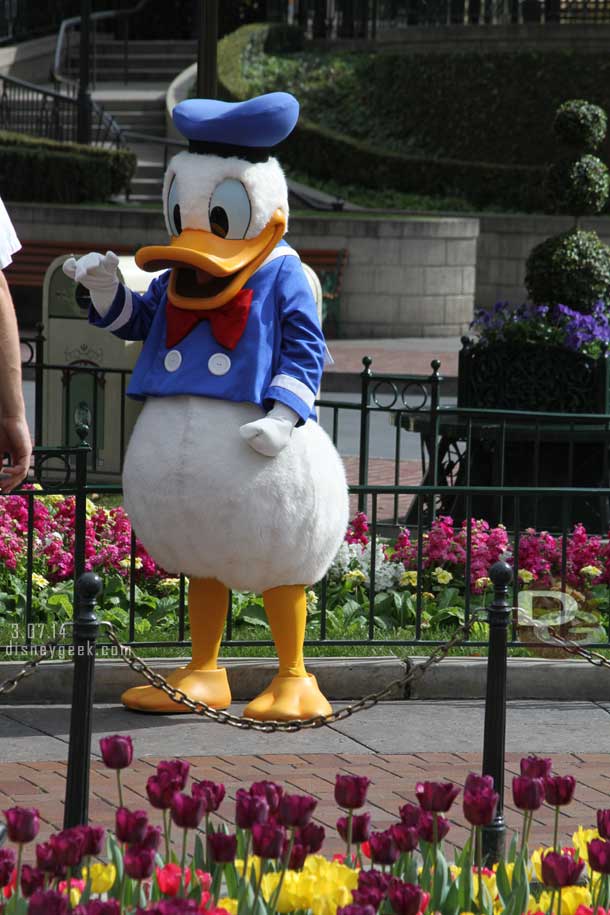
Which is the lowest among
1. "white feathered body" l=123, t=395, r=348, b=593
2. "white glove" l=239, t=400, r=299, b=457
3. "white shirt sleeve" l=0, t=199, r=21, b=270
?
"white feathered body" l=123, t=395, r=348, b=593

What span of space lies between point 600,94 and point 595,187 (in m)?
16.2

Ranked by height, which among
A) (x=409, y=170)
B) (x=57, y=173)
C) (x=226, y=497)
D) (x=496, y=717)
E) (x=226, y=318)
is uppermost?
(x=409, y=170)

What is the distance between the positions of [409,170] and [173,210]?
19.8m

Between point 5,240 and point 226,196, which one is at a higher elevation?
point 226,196

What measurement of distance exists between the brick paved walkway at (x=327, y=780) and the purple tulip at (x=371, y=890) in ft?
5.62

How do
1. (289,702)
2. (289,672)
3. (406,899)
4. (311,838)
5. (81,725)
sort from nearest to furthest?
(406,899) → (311,838) → (81,725) → (289,702) → (289,672)

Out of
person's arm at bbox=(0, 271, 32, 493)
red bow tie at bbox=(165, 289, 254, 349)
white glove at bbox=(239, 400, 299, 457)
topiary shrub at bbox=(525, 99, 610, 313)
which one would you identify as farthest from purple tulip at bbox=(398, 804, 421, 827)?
topiary shrub at bbox=(525, 99, 610, 313)

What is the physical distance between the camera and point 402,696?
20.8ft

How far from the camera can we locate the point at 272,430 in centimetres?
554

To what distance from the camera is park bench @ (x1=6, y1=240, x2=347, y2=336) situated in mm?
19797

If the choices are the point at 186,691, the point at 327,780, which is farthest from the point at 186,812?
the point at 186,691

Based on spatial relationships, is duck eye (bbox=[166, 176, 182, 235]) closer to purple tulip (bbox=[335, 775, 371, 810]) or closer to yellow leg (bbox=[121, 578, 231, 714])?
yellow leg (bbox=[121, 578, 231, 714])

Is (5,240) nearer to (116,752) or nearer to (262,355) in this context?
(262,355)

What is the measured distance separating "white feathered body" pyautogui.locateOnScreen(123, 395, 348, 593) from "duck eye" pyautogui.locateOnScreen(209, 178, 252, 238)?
2.00 feet
